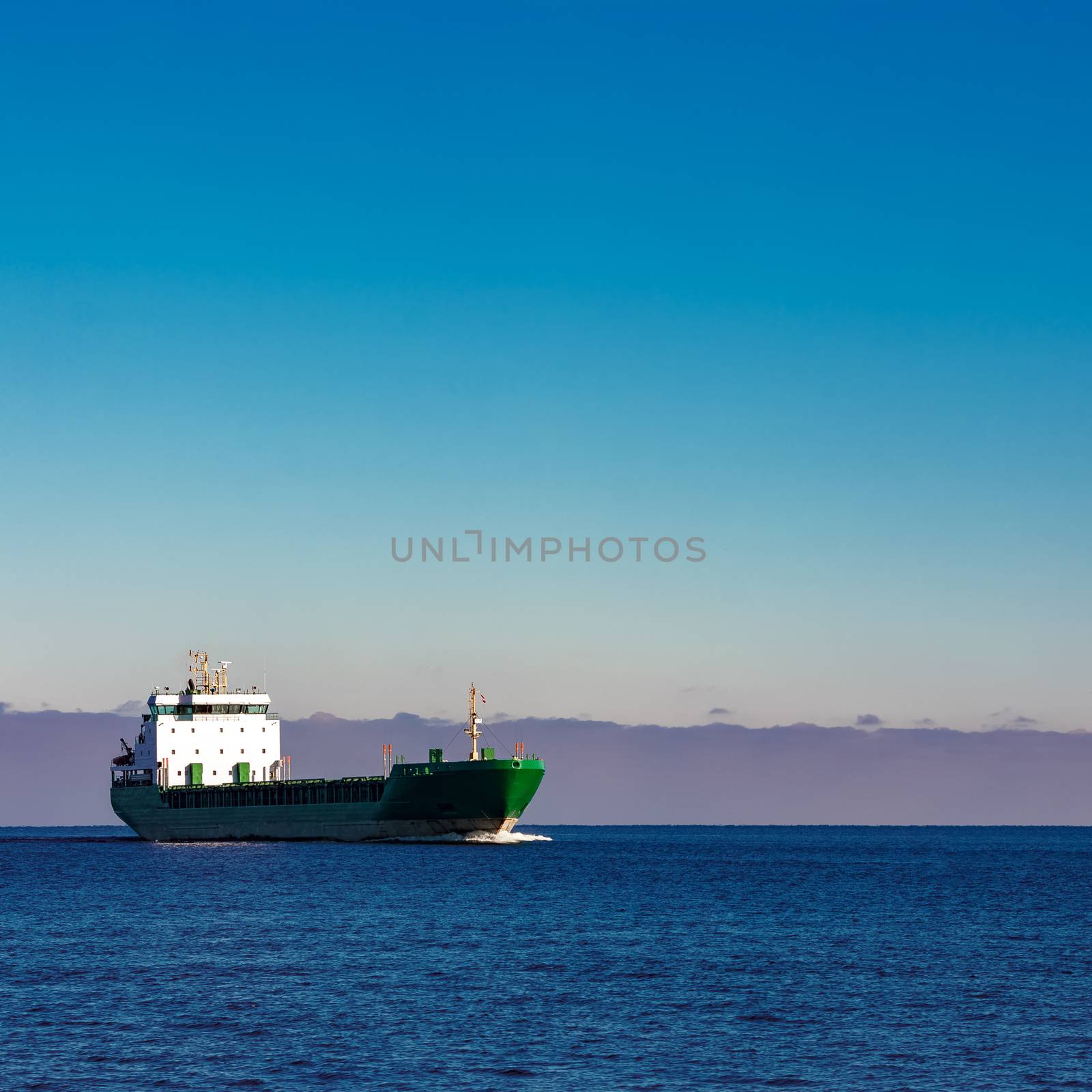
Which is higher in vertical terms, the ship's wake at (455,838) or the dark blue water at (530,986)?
the dark blue water at (530,986)

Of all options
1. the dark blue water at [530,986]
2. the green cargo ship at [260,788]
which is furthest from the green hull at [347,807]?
the dark blue water at [530,986]

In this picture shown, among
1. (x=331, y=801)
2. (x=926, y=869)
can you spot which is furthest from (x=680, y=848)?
(x=331, y=801)

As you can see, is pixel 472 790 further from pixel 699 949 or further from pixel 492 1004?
pixel 492 1004

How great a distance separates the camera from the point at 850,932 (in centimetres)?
5766

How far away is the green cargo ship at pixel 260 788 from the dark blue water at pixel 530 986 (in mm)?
19668

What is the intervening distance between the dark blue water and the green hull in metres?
18.9

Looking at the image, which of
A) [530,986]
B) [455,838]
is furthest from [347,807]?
[530,986]

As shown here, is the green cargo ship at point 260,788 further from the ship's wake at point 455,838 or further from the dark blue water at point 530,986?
the dark blue water at point 530,986

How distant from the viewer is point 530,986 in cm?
4194

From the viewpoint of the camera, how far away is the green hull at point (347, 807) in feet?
338

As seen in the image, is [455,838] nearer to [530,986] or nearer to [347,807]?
[347,807]

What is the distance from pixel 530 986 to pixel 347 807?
232 feet

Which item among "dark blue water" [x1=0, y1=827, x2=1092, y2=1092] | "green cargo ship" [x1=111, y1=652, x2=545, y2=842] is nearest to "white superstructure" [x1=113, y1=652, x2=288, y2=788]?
"green cargo ship" [x1=111, y1=652, x2=545, y2=842]

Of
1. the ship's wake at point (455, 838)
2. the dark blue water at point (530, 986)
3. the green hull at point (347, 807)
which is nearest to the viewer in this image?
the dark blue water at point (530, 986)
